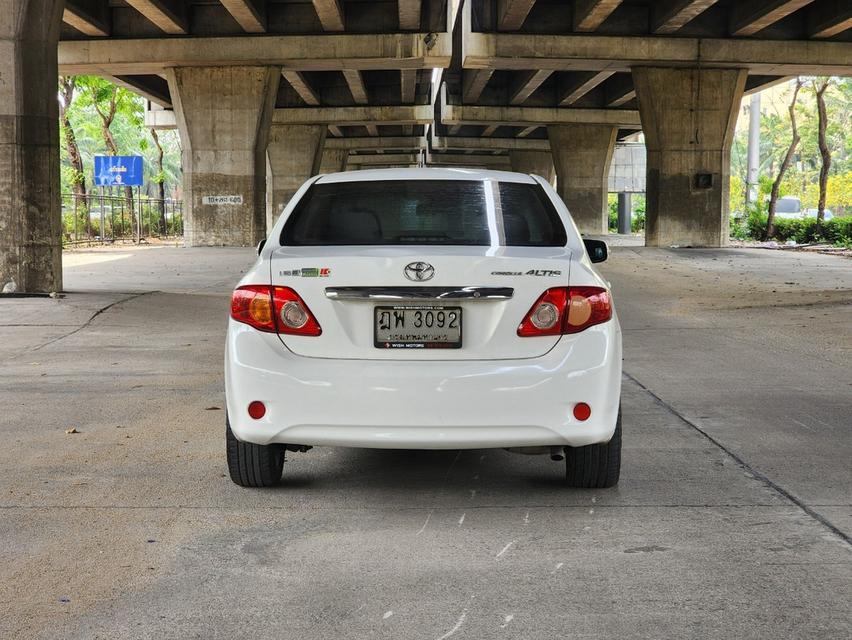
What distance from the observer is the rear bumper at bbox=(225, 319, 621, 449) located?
15.3 ft

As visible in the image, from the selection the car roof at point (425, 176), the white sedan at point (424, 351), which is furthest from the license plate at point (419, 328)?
the car roof at point (425, 176)

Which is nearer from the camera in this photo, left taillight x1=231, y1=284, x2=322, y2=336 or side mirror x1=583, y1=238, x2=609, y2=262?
left taillight x1=231, y1=284, x2=322, y2=336

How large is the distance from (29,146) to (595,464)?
12.5 metres

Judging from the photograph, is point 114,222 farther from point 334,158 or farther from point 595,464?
point 595,464

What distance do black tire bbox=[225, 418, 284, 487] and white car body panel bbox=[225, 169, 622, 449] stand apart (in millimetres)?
313

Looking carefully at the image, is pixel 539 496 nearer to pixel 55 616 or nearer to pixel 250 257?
pixel 55 616

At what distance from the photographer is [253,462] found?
5227 millimetres

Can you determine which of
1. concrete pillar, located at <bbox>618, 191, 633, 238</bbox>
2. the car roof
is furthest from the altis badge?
concrete pillar, located at <bbox>618, 191, 633, 238</bbox>

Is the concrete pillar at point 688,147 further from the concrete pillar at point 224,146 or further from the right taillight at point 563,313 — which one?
the right taillight at point 563,313

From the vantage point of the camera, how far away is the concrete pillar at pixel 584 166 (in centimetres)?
5416

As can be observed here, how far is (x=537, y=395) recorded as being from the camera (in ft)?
15.4

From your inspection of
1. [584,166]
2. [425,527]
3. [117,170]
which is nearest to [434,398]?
[425,527]

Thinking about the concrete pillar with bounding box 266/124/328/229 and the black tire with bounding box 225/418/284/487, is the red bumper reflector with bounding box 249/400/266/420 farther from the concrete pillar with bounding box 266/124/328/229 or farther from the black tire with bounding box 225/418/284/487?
the concrete pillar with bounding box 266/124/328/229

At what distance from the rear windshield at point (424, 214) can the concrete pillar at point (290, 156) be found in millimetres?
45735
